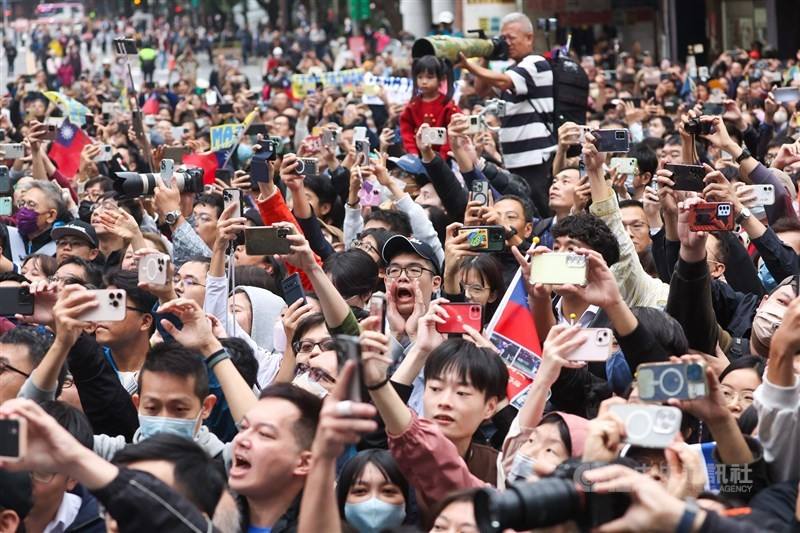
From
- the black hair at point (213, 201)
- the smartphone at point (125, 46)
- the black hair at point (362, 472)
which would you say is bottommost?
the black hair at point (362, 472)

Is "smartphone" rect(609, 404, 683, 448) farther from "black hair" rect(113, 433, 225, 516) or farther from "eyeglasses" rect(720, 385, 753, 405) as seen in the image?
"eyeglasses" rect(720, 385, 753, 405)

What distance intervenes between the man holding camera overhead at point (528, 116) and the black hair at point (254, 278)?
3802 mm

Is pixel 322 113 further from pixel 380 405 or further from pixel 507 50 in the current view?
pixel 380 405

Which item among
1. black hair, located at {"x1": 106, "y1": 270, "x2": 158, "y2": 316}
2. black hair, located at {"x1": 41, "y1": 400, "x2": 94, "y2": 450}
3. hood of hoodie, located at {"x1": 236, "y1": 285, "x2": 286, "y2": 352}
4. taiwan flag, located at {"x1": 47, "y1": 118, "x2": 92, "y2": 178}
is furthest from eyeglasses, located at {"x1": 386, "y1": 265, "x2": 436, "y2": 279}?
taiwan flag, located at {"x1": 47, "y1": 118, "x2": 92, "y2": 178}

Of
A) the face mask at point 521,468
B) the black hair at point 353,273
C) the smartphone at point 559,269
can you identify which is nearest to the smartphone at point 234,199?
the black hair at point 353,273

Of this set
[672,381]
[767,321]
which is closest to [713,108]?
[767,321]

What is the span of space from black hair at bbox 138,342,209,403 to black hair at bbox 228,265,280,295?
2.26 metres

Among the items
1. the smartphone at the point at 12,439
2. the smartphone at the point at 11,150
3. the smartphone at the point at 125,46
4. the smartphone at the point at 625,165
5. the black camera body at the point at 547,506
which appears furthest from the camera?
the smartphone at the point at 11,150

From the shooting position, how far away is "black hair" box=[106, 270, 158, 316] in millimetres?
6609

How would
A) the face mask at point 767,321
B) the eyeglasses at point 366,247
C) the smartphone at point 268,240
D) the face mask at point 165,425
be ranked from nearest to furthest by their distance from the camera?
the face mask at point 165,425, the face mask at point 767,321, the smartphone at point 268,240, the eyeglasses at point 366,247

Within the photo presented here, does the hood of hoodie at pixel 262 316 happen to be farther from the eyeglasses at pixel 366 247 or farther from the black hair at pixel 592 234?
the black hair at pixel 592 234

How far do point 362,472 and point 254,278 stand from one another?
290cm

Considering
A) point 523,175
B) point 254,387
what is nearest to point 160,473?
point 254,387

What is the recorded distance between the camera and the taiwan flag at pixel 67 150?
12172 millimetres
